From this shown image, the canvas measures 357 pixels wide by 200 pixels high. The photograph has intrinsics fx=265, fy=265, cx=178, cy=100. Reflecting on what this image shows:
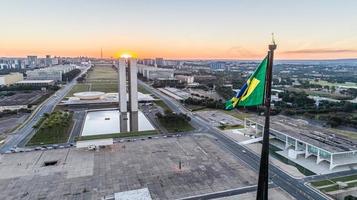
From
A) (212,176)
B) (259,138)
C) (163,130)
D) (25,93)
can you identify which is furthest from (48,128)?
(25,93)

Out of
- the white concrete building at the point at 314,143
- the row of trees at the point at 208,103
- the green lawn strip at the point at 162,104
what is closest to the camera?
the white concrete building at the point at 314,143

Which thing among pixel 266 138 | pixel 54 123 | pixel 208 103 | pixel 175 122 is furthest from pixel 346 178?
pixel 54 123

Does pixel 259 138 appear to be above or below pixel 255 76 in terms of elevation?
below

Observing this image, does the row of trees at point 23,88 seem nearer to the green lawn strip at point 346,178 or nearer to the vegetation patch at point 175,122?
the vegetation patch at point 175,122

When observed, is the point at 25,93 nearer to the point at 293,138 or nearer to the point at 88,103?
the point at 88,103

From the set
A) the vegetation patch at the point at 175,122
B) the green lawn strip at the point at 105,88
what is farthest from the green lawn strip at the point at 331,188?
the green lawn strip at the point at 105,88

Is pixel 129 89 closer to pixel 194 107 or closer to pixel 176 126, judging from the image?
pixel 176 126

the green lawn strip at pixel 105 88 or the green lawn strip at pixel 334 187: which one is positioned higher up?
the green lawn strip at pixel 105 88
